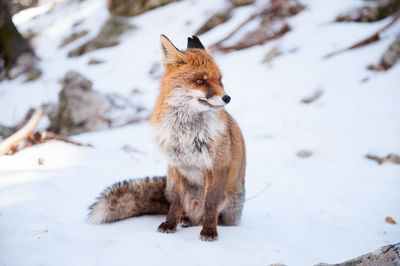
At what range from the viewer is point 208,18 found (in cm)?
Answer: 1212

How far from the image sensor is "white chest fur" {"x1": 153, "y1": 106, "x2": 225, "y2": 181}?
8.09 feet

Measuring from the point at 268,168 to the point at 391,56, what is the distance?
373cm

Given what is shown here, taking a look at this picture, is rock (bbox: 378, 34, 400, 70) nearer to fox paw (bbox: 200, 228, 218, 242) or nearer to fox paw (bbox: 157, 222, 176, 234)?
fox paw (bbox: 200, 228, 218, 242)

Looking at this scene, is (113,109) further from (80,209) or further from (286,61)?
(80,209)

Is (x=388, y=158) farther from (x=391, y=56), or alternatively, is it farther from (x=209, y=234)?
(x=209, y=234)

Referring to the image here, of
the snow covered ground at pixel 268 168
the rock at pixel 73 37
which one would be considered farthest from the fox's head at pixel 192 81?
the rock at pixel 73 37

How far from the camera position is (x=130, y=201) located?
2779 millimetres

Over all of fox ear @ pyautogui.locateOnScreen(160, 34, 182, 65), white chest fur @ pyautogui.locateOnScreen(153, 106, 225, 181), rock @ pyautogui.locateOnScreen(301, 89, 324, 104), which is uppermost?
fox ear @ pyautogui.locateOnScreen(160, 34, 182, 65)

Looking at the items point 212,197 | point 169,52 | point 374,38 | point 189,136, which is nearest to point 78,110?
point 169,52

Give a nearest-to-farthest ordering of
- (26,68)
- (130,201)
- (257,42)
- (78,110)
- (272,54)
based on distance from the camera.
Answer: (130,201) → (78,110) → (272,54) → (257,42) → (26,68)

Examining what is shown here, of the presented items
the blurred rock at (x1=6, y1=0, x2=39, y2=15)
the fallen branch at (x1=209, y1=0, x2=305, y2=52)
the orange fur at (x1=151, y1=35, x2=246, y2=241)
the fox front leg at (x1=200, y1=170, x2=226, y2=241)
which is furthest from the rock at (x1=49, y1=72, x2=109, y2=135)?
the blurred rock at (x1=6, y1=0, x2=39, y2=15)

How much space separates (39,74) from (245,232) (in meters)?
12.1

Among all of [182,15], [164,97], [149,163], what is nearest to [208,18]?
[182,15]

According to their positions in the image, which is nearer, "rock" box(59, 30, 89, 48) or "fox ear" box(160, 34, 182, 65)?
"fox ear" box(160, 34, 182, 65)
